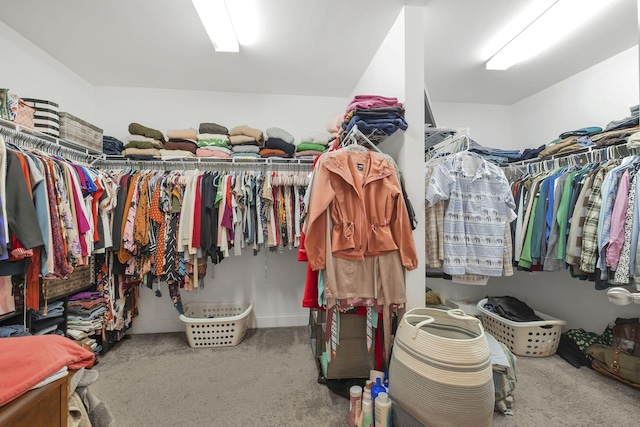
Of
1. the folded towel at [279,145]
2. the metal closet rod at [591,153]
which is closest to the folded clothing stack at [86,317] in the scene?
the folded towel at [279,145]

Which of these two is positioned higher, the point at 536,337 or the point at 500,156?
the point at 500,156

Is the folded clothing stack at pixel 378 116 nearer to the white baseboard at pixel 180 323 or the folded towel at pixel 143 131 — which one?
the folded towel at pixel 143 131

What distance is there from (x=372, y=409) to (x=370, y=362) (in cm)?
39

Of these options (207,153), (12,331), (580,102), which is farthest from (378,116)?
(12,331)

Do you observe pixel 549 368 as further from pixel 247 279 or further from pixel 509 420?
pixel 247 279

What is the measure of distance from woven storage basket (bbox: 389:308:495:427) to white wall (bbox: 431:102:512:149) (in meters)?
2.85

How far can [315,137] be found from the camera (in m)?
2.68

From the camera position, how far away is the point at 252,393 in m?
1.82

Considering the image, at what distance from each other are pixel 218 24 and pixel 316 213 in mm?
1540

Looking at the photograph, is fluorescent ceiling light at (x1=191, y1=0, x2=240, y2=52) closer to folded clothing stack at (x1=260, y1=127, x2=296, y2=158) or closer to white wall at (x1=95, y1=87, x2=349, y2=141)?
folded clothing stack at (x1=260, y1=127, x2=296, y2=158)

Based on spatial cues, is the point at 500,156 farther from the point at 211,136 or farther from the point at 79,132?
the point at 79,132

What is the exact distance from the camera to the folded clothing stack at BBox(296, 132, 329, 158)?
8.71 feet

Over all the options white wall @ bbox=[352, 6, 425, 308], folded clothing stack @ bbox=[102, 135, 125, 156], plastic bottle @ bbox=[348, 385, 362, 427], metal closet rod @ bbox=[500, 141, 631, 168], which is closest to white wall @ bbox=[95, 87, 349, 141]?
folded clothing stack @ bbox=[102, 135, 125, 156]

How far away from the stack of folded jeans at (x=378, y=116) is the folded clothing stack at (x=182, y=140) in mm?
1737
